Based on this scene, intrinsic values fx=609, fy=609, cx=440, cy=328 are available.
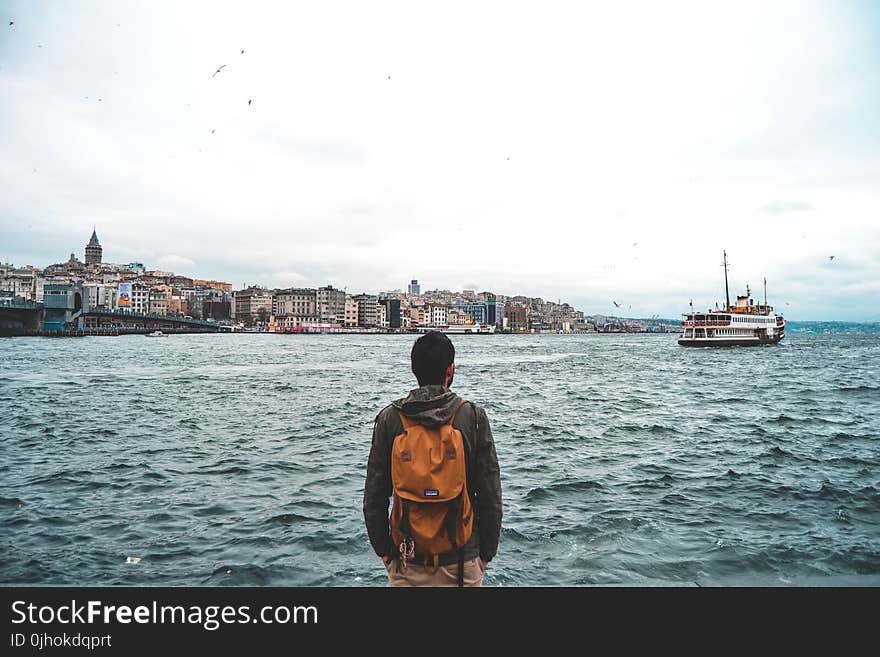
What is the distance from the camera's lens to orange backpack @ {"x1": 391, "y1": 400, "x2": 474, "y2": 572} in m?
2.56

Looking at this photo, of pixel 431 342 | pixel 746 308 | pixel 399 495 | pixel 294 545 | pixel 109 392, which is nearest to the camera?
pixel 399 495

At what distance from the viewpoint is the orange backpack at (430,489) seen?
2.56 m

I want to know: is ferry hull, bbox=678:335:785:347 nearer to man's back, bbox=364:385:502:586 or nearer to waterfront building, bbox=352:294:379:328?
man's back, bbox=364:385:502:586

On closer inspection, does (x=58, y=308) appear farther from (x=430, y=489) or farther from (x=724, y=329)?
(x=430, y=489)

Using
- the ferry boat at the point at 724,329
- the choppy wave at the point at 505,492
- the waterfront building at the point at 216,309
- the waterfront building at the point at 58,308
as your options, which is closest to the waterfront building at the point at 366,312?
the waterfront building at the point at 216,309

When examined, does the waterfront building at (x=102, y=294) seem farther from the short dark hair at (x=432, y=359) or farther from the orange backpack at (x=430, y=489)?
the orange backpack at (x=430, y=489)

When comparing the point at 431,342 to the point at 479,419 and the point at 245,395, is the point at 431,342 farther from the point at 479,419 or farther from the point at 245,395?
the point at 245,395

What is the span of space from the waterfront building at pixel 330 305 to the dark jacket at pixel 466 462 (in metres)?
171

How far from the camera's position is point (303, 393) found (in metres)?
24.6

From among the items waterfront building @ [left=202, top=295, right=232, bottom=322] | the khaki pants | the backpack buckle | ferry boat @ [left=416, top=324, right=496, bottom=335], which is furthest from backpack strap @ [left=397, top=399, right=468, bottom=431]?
waterfront building @ [left=202, top=295, right=232, bottom=322]

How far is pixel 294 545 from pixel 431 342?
485cm

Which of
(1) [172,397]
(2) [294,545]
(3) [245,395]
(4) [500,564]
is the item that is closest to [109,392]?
(1) [172,397]
